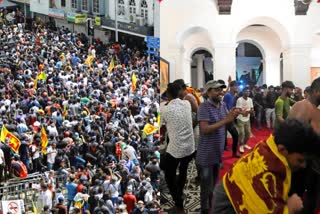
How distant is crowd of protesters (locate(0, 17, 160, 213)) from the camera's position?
2.01 meters

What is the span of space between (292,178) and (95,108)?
1.92 m

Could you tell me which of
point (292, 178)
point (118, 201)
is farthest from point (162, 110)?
point (292, 178)

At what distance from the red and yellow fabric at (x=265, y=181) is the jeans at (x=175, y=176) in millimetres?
844

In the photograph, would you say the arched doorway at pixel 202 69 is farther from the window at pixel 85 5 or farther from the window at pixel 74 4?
the window at pixel 74 4

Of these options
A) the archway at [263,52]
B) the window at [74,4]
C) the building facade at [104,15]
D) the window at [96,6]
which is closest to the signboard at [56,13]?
the building facade at [104,15]

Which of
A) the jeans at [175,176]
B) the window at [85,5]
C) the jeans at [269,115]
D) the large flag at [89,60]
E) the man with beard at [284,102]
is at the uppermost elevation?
the window at [85,5]

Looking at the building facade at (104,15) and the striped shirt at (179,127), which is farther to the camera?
the building facade at (104,15)

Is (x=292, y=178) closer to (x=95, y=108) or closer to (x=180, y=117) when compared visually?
(x=180, y=117)

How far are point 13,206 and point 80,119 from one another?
655mm

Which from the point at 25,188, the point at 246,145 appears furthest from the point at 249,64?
the point at 25,188

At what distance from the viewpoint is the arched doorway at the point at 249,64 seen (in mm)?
1690

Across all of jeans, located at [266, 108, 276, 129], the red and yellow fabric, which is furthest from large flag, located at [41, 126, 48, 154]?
the red and yellow fabric

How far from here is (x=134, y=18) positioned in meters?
1.90

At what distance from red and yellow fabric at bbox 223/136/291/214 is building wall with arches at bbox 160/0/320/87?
89 centimetres
